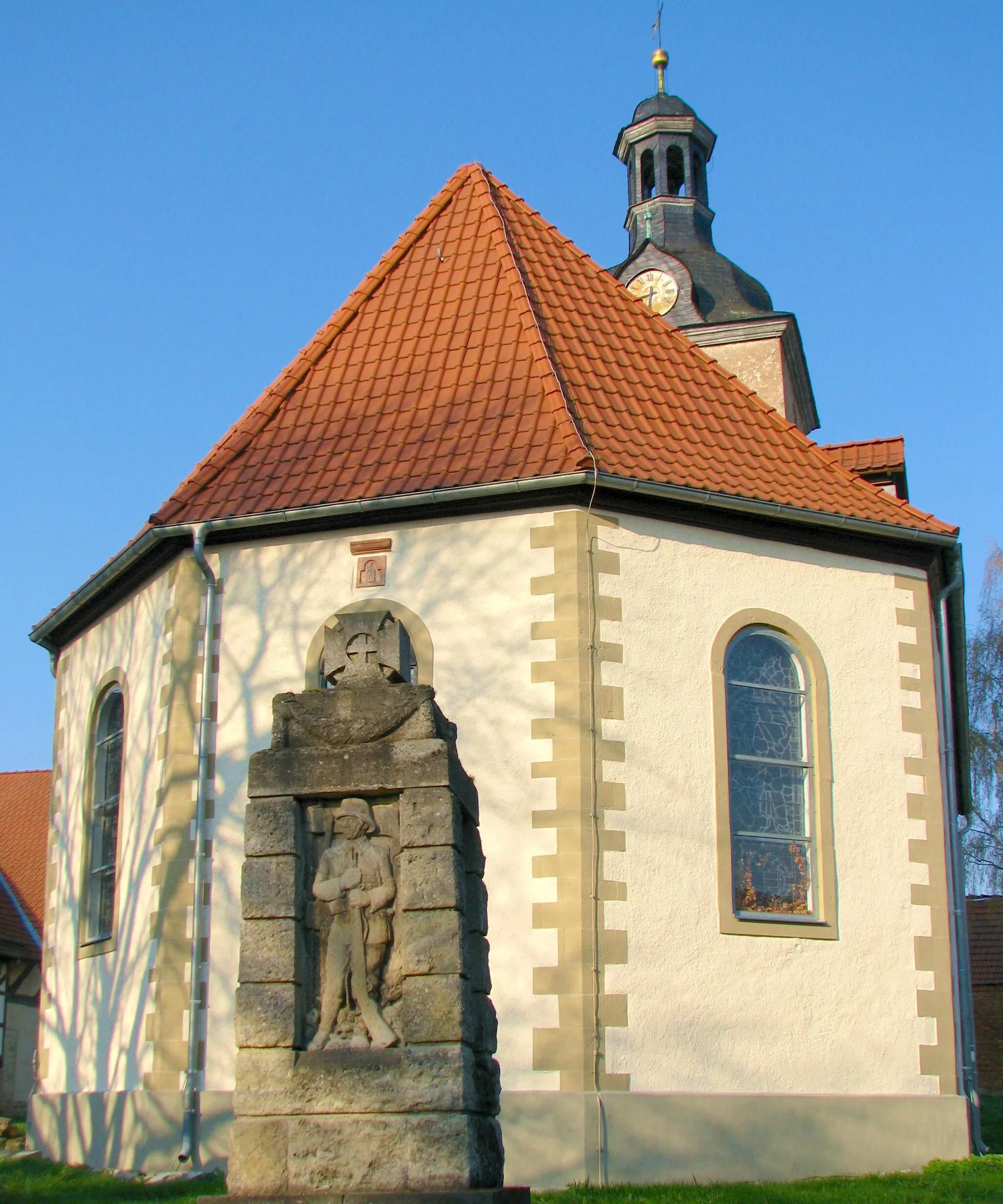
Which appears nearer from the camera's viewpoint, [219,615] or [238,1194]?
[238,1194]

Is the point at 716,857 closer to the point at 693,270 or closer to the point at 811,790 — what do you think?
the point at 811,790

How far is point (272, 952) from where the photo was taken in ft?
23.5

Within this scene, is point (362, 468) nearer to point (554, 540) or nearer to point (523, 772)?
point (554, 540)

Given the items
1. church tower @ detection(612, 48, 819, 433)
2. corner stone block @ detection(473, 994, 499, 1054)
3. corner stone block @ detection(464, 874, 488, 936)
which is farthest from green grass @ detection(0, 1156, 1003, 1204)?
church tower @ detection(612, 48, 819, 433)

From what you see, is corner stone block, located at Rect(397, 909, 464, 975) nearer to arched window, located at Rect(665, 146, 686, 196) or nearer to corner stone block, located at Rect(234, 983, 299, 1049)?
corner stone block, located at Rect(234, 983, 299, 1049)

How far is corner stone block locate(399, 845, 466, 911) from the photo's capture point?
7137 mm

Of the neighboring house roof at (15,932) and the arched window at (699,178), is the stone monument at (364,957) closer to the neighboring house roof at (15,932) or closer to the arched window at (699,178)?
the neighboring house roof at (15,932)

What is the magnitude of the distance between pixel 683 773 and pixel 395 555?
9.24ft

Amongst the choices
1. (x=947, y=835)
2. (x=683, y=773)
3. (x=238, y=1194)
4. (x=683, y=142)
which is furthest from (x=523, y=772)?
(x=683, y=142)

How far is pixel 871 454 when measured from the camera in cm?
1652

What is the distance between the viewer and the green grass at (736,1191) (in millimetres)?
9625

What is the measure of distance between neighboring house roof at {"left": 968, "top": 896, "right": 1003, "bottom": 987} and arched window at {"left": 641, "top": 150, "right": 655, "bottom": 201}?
13049 mm

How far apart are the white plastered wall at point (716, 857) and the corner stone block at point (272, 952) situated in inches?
170

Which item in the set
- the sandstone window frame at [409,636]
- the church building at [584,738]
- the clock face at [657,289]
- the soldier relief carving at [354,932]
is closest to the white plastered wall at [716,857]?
the church building at [584,738]
